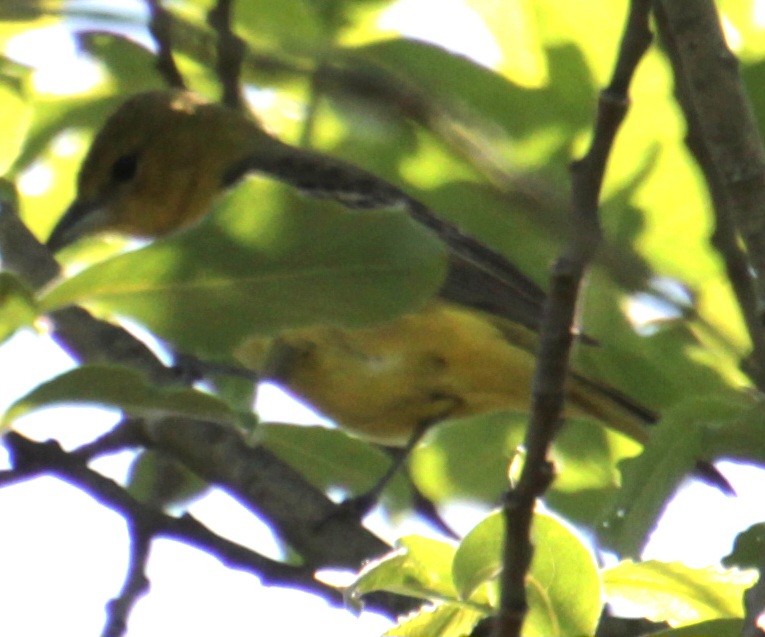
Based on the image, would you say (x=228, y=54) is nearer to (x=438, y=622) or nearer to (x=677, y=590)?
(x=438, y=622)

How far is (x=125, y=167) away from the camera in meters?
6.46

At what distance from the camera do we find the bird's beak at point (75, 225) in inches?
184

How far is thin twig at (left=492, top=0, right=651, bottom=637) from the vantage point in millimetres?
1757

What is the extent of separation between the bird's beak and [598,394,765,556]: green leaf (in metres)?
2.67

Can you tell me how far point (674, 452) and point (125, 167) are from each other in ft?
15.1

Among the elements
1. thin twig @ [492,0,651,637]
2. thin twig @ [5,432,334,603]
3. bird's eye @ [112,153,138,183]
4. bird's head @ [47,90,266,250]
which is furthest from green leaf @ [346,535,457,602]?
bird's eye @ [112,153,138,183]

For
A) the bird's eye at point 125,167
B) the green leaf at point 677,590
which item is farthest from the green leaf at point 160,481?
the bird's eye at point 125,167

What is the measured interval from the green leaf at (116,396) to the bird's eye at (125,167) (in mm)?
4365

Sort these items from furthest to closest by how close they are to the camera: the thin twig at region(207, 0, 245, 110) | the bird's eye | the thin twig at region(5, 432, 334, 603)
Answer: the bird's eye
the thin twig at region(5, 432, 334, 603)
the thin twig at region(207, 0, 245, 110)

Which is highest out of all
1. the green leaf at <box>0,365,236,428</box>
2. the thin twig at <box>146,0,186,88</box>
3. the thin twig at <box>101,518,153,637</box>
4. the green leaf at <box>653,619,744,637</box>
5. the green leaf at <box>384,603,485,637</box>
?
the thin twig at <box>146,0,186,88</box>

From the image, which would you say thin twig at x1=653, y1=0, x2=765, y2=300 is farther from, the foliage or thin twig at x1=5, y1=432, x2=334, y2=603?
thin twig at x1=5, y1=432, x2=334, y2=603

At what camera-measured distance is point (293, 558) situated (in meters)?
4.24

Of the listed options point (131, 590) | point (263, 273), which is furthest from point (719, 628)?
point (131, 590)

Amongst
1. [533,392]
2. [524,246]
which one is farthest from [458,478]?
[533,392]
